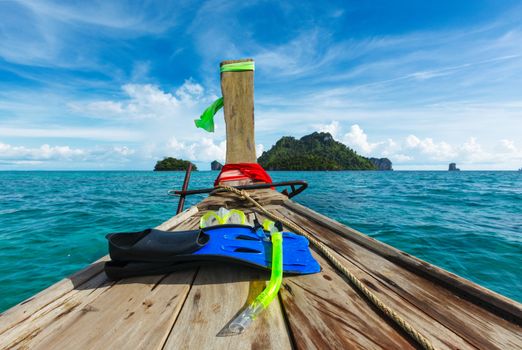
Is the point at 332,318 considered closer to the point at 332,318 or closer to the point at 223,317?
the point at 332,318

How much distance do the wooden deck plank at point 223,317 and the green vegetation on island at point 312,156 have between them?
106 m

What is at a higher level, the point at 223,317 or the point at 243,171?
the point at 243,171

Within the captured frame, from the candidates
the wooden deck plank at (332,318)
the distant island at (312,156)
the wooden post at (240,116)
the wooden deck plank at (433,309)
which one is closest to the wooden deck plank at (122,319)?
the wooden deck plank at (332,318)

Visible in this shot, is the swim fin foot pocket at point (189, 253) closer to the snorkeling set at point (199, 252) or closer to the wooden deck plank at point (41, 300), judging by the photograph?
the snorkeling set at point (199, 252)

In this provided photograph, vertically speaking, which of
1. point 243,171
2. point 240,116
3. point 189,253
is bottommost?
point 189,253

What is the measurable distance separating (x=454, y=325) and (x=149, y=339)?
4.51 ft

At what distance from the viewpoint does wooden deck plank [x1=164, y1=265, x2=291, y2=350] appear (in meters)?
0.99

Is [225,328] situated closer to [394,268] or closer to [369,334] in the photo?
[369,334]

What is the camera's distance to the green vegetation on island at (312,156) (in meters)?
108

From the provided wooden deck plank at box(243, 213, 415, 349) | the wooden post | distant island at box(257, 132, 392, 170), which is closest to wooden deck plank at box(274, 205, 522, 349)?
wooden deck plank at box(243, 213, 415, 349)

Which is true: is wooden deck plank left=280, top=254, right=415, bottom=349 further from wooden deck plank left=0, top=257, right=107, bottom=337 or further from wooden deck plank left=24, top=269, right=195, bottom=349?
wooden deck plank left=0, top=257, right=107, bottom=337

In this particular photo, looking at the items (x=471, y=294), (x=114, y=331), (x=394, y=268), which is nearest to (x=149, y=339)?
(x=114, y=331)

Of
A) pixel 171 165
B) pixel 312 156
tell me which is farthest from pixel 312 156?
pixel 171 165

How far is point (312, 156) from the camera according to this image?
11356cm
